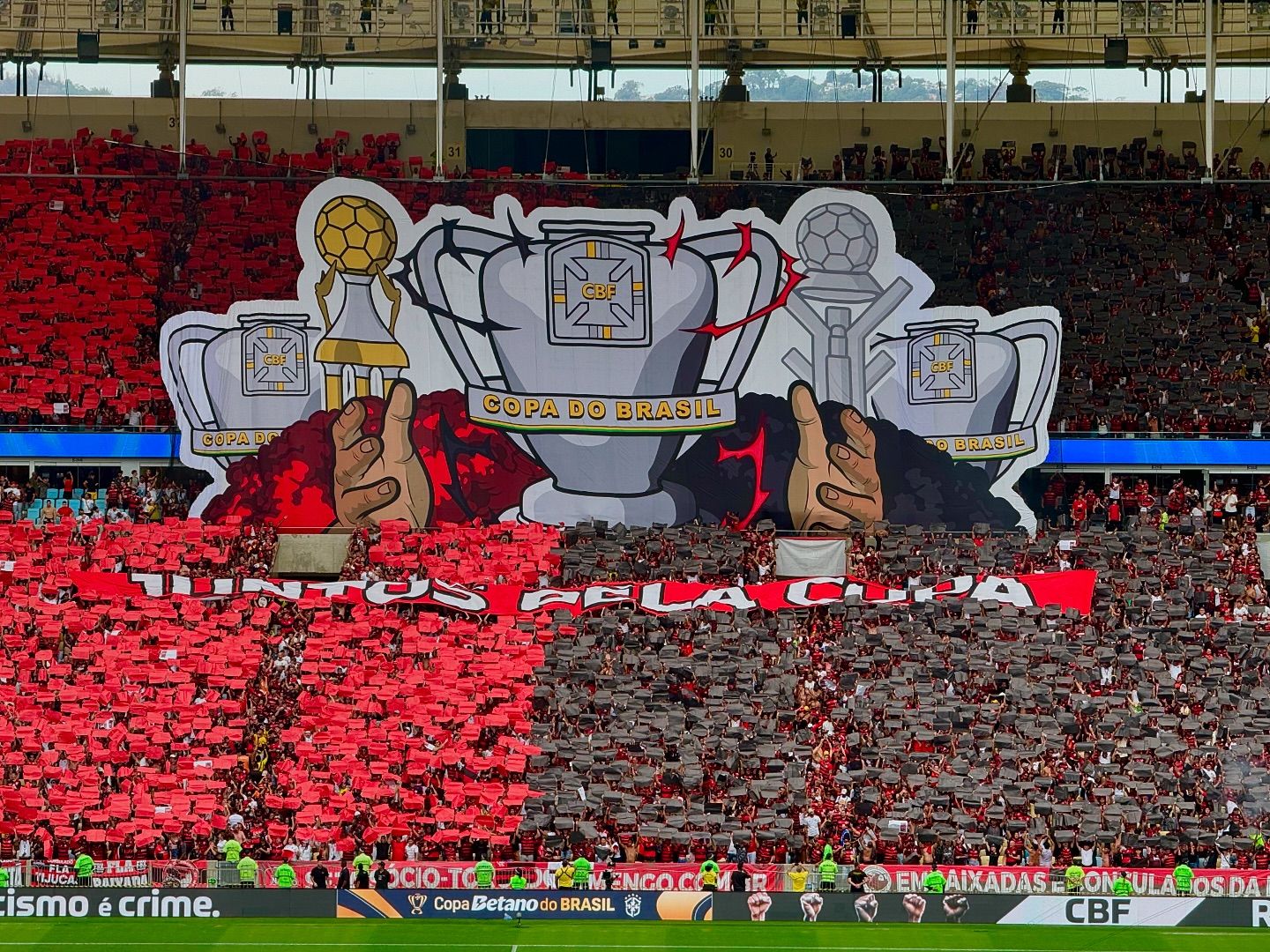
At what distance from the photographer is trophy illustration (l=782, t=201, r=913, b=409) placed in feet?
147

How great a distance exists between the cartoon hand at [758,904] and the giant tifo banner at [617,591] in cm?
1027

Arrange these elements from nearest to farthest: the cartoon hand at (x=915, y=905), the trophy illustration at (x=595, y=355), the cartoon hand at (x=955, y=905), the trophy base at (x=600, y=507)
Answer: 1. the cartoon hand at (x=955, y=905)
2. the cartoon hand at (x=915, y=905)
3. the trophy base at (x=600, y=507)
4. the trophy illustration at (x=595, y=355)

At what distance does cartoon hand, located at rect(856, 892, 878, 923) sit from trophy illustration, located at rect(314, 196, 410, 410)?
61.8 feet

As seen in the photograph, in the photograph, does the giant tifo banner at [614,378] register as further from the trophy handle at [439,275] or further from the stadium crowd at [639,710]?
the stadium crowd at [639,710]

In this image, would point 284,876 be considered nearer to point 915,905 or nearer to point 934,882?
point 915,905

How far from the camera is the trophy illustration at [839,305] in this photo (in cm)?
4472

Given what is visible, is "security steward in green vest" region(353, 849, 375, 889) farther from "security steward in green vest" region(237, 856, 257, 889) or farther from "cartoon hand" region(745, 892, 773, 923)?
"cartoon hand" region(745, 892, 773, 923)

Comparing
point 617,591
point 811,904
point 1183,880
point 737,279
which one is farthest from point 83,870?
point 737,279

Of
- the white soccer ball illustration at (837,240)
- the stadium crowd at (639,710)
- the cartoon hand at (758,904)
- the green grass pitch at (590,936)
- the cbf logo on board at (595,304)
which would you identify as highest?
the white soccer ball illustration at (837,240)

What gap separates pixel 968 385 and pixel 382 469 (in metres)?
13.3

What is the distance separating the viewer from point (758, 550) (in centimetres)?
4294

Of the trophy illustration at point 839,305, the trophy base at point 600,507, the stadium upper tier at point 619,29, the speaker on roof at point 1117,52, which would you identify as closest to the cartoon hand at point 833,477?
the trophy illustration at point 839,305

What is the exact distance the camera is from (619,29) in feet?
158

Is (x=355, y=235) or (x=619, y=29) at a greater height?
(x=619, y=29)
